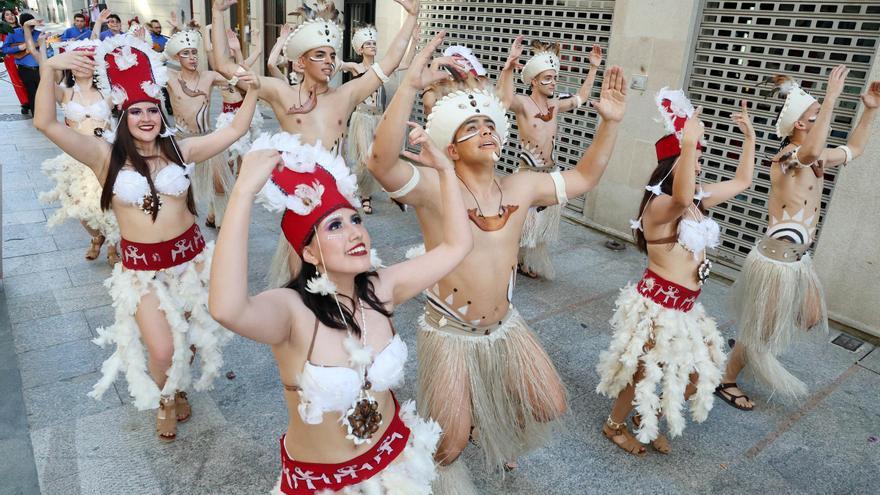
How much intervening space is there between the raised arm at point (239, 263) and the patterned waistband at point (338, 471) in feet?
2.01

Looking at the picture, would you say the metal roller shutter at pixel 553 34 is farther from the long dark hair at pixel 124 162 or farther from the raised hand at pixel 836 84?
the long dark hair at pixel 124 162

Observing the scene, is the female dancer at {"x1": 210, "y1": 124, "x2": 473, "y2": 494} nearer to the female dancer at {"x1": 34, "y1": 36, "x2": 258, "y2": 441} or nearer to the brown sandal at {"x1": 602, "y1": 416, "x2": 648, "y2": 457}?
the female dancer at {"x1": 34, "y1": 36, "x2": 258, "y2": 441}

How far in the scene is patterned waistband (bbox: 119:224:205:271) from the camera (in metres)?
3.41

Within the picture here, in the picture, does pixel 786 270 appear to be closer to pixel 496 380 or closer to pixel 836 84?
pixel 836 84

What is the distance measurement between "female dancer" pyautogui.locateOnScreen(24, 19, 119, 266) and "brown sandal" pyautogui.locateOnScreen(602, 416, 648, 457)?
4.48 meters

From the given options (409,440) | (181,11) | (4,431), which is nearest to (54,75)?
(4,431)

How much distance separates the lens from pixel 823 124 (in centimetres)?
371

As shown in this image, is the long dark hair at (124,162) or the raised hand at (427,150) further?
the long dark hair at (124,162)

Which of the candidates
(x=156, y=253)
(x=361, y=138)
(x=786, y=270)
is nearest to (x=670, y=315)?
(x=786, y=270)

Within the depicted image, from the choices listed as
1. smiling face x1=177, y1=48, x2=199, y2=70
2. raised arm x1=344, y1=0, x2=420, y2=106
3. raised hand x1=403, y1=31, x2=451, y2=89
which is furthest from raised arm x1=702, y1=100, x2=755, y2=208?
smiling face x1=177, y1=48, x2=199, y2=70

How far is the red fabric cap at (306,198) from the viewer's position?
6.25 feet

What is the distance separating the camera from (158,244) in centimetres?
342

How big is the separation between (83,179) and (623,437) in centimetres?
531

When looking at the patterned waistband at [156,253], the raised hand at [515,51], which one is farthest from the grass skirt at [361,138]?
the patterned waistband at [156,253]
